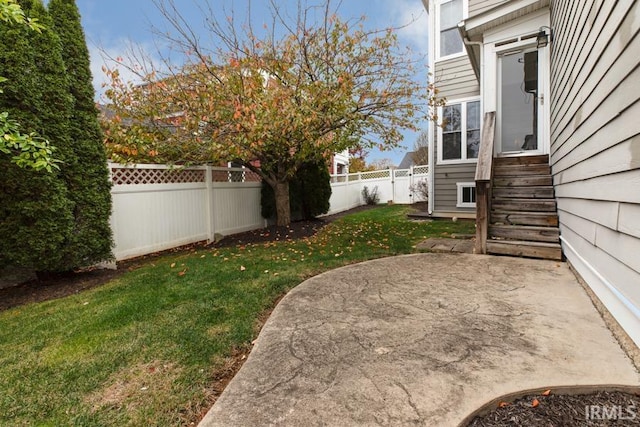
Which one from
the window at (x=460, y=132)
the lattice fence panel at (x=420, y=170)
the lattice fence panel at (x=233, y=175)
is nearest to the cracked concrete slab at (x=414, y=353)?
the lattice fence panel at (x=233, y=175)

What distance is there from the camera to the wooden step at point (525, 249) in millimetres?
4402

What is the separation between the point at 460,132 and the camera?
8914 mm

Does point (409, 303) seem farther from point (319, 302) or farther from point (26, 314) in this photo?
point (26, 314)

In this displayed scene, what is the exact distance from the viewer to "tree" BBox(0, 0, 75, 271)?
374 cm

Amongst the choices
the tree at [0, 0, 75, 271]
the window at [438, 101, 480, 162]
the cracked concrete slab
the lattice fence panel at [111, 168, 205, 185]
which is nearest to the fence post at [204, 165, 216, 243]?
the lattice fence panel at [111, 168, 205, 185]

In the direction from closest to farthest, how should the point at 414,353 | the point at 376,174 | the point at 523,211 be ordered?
the point at 414,353 < the point at 523,211 < the point at 376,174

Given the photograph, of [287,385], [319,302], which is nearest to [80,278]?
[319,302]

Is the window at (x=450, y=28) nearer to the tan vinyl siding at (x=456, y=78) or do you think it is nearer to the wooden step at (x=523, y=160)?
the tan vinyl siding at (x=456, y=78)

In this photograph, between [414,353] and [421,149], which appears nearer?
[414,353]

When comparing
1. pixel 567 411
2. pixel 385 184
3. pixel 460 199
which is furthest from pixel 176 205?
pixel 385 184

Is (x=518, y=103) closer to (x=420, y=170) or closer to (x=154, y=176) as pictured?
(x=154, y=176)

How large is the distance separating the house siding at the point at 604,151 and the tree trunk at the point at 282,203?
530 cm

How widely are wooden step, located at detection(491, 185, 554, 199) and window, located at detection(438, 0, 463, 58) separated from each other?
17.2ft

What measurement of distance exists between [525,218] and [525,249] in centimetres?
65
